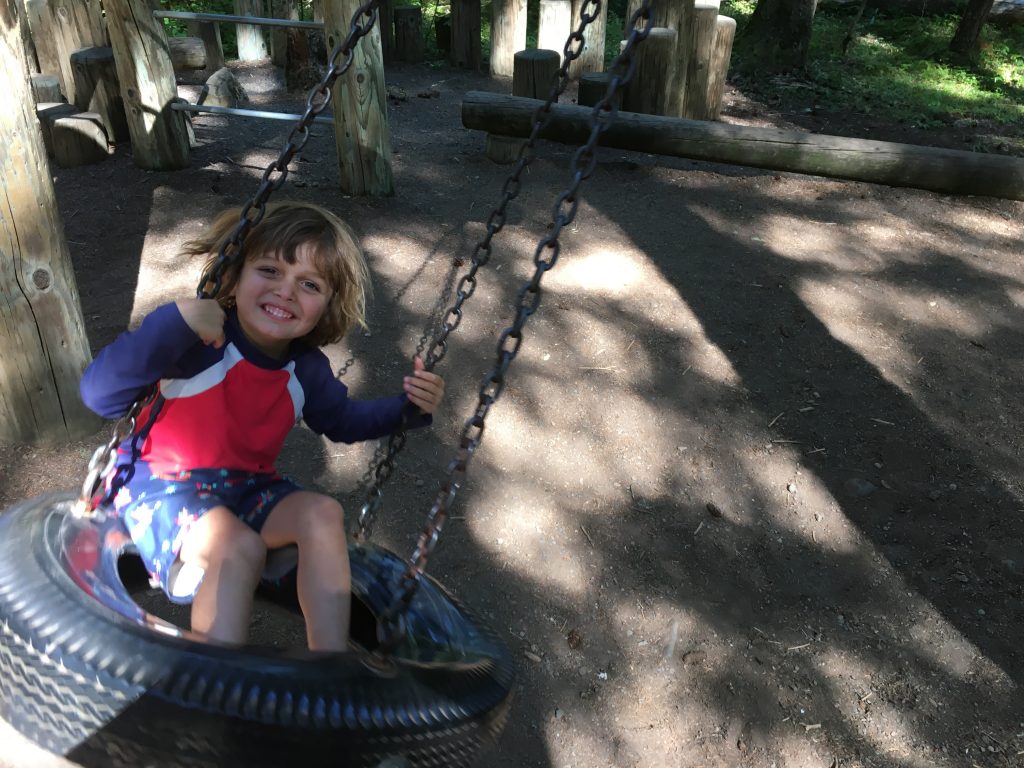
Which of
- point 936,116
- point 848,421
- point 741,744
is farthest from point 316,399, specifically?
point 936,116

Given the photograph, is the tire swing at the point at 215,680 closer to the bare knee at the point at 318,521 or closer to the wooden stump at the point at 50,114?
the bare knee at the point at 318,521

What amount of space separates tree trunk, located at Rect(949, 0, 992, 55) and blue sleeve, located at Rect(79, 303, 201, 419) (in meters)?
10.1

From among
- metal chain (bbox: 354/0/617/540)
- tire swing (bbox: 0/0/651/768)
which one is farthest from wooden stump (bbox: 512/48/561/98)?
tire swing (bbox: 0/0/651/768)

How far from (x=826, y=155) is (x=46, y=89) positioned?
201 inches

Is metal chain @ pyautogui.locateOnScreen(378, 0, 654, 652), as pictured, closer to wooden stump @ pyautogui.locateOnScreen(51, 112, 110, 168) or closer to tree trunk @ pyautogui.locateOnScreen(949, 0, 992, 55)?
wooden stump @ pyautogui.locateOnScreen(51, 112, 110, 168)

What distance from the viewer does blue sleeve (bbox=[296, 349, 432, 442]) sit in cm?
190

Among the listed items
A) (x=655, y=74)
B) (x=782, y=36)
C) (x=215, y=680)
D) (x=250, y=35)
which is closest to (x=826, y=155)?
(x=655, y=74)

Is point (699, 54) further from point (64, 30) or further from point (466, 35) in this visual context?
point (64, 30)

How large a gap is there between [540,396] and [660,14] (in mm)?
4410

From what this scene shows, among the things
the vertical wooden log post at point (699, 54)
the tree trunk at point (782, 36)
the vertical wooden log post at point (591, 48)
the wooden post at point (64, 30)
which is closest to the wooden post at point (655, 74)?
the vertical wooden log post at point (699, 54)

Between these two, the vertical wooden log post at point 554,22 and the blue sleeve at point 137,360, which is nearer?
the blue sleeve at point 137,360

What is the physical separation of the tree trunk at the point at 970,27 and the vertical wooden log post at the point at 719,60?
14.0 feet

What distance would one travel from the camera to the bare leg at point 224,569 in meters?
1.52

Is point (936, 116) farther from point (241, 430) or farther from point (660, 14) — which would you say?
point (241, 430)
